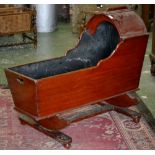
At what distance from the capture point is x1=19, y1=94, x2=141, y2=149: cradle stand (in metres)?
3.09

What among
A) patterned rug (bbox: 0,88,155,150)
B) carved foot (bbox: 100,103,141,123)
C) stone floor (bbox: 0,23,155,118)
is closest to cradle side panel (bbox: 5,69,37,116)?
patterned rug (bbox: 0,88,155,150)

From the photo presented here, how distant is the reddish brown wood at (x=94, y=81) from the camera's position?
2969 mm

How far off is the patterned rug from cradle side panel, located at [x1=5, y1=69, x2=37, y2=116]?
0.24 m

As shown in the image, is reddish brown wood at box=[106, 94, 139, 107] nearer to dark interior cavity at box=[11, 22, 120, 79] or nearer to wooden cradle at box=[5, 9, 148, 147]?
wooden cradle at box=[5, 9, 148, 147]

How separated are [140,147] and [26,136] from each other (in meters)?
0.91

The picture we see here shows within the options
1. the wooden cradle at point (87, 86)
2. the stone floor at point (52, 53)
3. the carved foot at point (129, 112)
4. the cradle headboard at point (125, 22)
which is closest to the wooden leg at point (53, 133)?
the wooden cradle at point (87, 86)

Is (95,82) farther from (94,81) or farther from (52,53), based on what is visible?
(52,53)

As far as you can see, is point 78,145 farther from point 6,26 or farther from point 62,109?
point 6,26

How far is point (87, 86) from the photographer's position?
10.4 ft

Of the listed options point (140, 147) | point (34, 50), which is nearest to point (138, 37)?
point (140, 147)

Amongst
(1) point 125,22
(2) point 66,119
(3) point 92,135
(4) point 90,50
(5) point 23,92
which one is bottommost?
(3) point 92,135

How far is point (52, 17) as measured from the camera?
7.27m

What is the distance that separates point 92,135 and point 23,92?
0.67 meters

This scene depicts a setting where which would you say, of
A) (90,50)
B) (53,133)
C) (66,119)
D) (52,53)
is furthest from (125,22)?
(52,53)
